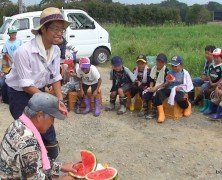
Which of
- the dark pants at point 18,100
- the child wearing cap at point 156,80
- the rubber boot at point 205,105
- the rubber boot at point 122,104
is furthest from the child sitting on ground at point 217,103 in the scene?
the dark pants at point 18,100

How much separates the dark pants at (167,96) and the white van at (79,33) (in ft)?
19.6

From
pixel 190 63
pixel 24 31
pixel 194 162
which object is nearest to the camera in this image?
pixel 194 162

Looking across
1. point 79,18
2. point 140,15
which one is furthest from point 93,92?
point 140,15

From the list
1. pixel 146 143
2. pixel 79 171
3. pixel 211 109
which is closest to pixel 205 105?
pixel 211 109

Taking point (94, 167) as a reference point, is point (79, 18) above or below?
above

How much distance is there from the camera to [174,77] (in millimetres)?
6492

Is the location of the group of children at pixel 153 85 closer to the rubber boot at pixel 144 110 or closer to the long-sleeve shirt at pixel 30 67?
the rubber boot at pixel 144 110

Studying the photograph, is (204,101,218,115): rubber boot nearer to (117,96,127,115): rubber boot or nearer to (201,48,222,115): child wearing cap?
(201,48,222,115): child wearing cap

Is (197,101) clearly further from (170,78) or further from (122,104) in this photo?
(122,104)

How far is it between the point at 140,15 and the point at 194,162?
30.2 m

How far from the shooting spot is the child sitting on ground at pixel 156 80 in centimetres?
657

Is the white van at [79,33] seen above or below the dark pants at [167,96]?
above

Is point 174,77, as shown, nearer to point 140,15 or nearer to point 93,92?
point 93,92

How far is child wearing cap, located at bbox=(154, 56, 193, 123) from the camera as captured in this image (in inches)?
253
